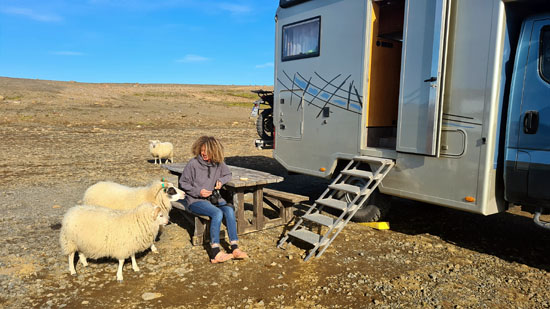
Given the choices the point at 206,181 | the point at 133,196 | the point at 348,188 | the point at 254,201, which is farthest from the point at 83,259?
the point at 348,188

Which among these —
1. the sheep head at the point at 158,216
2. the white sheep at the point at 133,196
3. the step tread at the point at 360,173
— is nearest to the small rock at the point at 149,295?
the sheep head at the point at 158,216

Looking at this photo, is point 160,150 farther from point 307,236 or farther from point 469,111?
point 469,111

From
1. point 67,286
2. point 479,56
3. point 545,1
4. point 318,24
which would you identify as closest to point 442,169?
point 479,56

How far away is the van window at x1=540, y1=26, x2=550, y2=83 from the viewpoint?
15.2ft

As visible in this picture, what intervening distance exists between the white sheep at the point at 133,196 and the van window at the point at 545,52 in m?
4.81

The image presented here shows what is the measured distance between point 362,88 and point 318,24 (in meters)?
1.59

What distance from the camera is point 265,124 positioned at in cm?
892

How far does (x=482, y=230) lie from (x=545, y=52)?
301 cm

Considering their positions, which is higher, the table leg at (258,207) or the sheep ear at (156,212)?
the sheep ear at (156,212)

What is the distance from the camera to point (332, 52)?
264 inches

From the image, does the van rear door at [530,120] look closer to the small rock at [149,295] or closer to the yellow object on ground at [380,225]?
the yellow object on ground at [380,225]

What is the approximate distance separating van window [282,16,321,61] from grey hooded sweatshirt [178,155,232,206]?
297 cm

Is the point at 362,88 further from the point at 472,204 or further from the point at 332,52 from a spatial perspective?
the point at 472,204

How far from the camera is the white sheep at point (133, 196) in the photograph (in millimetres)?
5391
